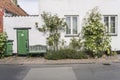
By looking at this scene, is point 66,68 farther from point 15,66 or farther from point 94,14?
point 94,14

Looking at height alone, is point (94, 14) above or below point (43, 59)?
above

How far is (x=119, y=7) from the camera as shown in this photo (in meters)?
23.6

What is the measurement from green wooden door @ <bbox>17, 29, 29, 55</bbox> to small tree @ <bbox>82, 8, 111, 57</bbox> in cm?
403

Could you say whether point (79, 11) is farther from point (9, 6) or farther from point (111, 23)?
point (9, 6)

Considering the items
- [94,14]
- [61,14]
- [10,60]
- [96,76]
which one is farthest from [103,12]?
[96,76]

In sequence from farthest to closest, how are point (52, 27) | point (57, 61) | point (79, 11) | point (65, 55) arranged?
point (79, 11), point (52, 27), point (65, 55), point (57, 61)

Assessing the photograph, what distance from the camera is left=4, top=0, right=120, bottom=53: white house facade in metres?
23.4

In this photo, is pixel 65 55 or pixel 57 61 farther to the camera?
pixel 65 55

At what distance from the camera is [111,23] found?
2370 centimetres

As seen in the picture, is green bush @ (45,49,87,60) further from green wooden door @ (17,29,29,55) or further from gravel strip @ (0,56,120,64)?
green wooden door @ (17,29,29,55)

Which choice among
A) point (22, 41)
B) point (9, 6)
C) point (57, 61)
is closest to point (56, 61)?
point (57, 61)

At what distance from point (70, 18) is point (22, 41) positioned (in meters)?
3.63

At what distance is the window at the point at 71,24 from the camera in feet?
77.5

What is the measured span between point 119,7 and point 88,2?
7.05 ft
